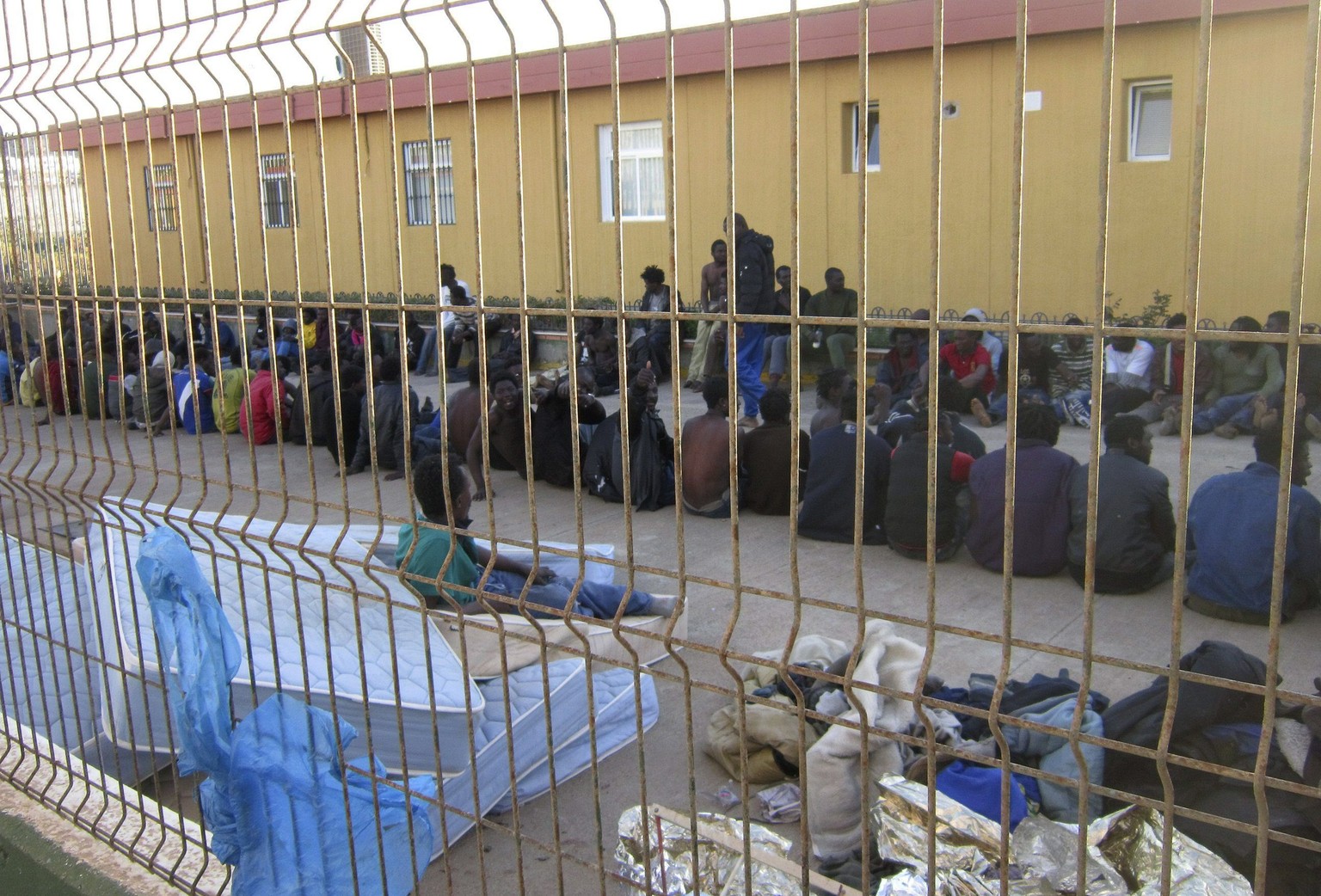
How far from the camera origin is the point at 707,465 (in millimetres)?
6766

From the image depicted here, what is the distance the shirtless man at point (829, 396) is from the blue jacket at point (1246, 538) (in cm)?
264

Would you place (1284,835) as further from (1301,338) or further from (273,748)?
(273,748)

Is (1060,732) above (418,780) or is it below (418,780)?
above

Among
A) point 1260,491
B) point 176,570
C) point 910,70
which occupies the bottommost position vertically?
point 1260,491

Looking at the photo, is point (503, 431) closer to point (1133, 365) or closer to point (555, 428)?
point (555, 428)

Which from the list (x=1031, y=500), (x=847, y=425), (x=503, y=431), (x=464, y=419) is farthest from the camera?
(x=503, y=431)

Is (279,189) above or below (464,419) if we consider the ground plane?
above

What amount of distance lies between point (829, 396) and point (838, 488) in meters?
1.26

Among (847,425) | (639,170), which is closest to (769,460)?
(847,425)

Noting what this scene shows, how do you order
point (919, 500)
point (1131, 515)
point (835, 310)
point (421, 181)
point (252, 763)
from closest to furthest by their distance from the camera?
point (252, 763), point (1131, 515), point (919, 500), point (835, 310), point (421, 181)

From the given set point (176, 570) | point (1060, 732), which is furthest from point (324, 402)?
point (1060, 732)

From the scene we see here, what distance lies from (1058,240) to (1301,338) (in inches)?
394

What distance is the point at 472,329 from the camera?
7324 mm

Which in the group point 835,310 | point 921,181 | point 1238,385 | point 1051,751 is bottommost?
point 1051,751
